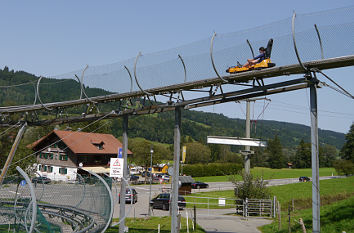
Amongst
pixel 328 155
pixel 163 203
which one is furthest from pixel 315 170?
pixel 328 155

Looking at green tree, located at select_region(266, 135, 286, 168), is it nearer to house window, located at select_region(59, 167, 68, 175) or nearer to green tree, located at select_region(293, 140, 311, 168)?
green tree, located at select_region(293, 140, 311, 168)

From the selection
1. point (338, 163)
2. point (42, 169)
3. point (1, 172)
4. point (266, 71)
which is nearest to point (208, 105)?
point (266, 71)

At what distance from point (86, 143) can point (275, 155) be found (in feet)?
289

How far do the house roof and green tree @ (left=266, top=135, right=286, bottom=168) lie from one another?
81.3 metres

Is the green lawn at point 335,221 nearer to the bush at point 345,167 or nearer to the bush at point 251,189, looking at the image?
the bush at point 251,189

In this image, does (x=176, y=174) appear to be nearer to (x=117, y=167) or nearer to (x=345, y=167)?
(x=117, y=167)

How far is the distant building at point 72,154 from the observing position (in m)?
53.9

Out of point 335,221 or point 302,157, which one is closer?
point 335,221

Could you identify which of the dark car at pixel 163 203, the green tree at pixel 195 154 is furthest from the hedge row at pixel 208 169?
the dark car at pixel 163 203

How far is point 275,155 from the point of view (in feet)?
422

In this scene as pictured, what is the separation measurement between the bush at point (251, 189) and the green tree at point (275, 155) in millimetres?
106089

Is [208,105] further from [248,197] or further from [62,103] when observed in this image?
[248,197]

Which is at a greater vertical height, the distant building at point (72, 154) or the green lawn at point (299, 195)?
the distant building at point (72, 154)

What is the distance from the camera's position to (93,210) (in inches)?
520
